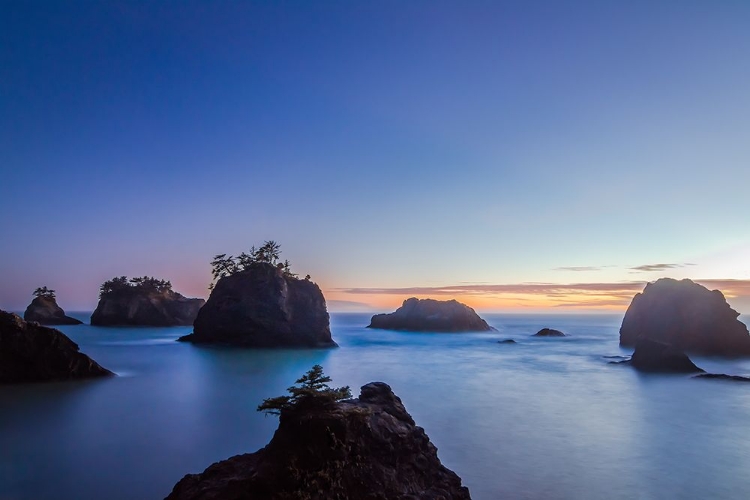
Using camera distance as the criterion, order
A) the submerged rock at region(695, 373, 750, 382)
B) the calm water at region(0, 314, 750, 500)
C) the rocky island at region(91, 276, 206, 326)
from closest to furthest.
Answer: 1. the calm water at region(0, 314, 750, 500)
2. the submerged rock at region(695, 373, 750, 382)
3. the rocky island at region(91, 276, 206, 326)

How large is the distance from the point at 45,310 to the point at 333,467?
3413 inches

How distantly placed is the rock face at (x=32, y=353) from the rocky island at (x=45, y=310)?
2447 inches

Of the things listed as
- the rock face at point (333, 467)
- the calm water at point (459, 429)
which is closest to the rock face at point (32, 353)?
the calm water at point (459, 429)

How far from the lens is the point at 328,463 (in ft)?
20.6

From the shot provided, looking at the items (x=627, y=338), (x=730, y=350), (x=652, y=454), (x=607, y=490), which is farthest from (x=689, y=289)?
(x=607, y=490)

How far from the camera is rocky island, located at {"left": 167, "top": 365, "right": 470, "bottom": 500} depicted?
240 inches

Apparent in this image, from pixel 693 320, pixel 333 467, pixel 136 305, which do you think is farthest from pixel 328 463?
pixel 136 305

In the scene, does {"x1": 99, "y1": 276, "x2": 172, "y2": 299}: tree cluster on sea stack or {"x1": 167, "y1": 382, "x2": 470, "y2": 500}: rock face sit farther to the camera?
{"x1": 99, "y1": 276, "x2": 172, "y2": 299}: tree cluster on sea stack

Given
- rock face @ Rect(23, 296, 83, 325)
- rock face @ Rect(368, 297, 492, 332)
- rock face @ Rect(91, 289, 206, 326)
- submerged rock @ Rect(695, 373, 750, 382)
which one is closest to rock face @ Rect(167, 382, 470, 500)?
submerged rock @ Rect(695, 373, 750, 382)

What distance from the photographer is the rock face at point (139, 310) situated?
74.9 meters

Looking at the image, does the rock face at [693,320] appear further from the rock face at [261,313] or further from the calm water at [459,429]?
the rock face at [261,313]

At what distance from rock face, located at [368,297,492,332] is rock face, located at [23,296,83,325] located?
6514 centimetres

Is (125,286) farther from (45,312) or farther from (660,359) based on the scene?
(660,359)

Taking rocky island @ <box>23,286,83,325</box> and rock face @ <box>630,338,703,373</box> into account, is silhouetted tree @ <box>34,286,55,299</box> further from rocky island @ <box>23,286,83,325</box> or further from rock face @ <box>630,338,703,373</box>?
rock face @ <box>630,338,703,373</box>
